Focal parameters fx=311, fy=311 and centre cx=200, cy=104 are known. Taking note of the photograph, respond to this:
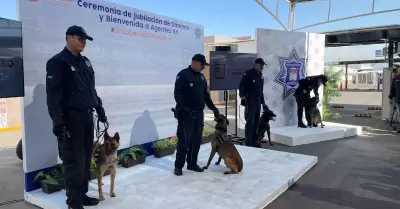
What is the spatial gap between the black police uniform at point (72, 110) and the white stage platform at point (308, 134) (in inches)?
216

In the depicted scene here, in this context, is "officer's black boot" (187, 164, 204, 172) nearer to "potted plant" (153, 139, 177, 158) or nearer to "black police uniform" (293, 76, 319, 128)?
"potted plant" (153, 139, 177, 158)

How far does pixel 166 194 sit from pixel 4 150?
5037mm

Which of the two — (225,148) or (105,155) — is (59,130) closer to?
(105,155)

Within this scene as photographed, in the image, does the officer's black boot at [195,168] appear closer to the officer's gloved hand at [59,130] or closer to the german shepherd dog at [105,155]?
the german shepherd dog at [105,155]

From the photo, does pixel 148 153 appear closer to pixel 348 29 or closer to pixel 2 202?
pixel 2 202

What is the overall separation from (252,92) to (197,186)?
2947mm

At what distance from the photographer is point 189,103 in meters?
4.73

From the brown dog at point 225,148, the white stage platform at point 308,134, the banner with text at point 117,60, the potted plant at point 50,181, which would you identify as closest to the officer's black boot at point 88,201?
the potted plant at point 50,181

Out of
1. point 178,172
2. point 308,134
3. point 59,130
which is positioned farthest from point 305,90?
point 59,130

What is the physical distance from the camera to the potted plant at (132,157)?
205 inches

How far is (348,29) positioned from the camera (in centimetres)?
1252

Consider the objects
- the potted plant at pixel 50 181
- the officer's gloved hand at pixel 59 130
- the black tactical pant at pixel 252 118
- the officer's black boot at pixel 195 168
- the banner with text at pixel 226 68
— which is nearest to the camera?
the officer's gloved hand at pixel 59 130

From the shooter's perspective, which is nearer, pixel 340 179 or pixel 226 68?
pixel 340 179

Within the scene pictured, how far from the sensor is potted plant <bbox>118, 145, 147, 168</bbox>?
5195 mm
